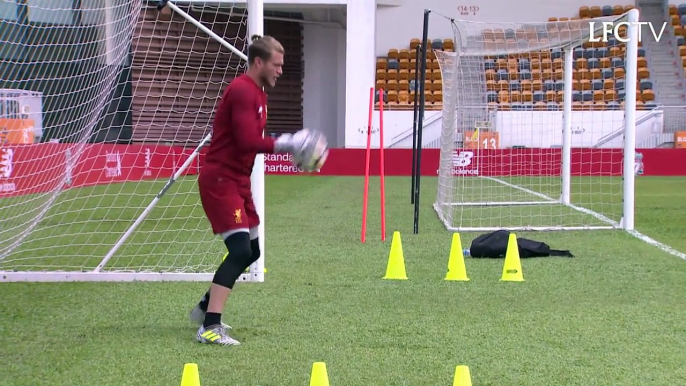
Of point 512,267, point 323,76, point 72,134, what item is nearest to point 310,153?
point 512,267

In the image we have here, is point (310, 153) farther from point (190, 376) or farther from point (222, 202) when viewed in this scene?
point (190, 376)

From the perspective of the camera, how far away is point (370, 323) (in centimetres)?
589

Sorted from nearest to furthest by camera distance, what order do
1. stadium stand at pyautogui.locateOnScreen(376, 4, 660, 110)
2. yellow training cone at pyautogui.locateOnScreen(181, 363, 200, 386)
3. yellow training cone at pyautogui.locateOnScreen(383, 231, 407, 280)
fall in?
yellow training cone at pyautogui.locateOnScreen(181, 363, 200, 386), yellow training cone at pyautogui.locateOnScreen(383, 231, 407, 280), stadium stand at pyautogui.locateOnScreen(376, 4, 660, 110)

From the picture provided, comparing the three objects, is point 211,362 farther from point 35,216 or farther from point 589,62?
point 589,62

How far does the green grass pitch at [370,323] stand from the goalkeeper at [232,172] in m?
0.32

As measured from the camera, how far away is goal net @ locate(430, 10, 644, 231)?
43.2ft

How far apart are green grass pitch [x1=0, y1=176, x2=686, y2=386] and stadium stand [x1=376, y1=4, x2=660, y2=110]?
1646 cm

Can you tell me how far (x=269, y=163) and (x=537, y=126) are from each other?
909 cm

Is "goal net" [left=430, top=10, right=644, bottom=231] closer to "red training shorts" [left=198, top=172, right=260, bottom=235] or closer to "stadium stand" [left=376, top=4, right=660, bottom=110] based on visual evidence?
"stadium stand" [left=376, top=4, right=660, bottom=110]

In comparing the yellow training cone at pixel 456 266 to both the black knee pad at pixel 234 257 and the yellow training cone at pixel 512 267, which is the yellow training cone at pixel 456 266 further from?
the black knee pad at pixel 234 257

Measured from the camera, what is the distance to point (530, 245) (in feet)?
30.5

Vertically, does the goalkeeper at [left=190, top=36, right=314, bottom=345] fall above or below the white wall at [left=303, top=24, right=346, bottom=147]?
below

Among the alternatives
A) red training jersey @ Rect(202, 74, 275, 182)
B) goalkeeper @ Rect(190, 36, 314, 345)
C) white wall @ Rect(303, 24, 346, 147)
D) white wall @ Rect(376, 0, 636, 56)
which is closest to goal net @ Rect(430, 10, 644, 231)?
white wall @ Rect(376, 0, 636, 56)

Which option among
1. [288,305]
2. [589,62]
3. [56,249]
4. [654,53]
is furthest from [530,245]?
[654,53]
